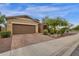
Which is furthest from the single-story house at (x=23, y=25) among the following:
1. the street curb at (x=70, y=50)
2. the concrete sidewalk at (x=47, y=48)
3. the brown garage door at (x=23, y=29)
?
the street curb at (x=70, y=50)

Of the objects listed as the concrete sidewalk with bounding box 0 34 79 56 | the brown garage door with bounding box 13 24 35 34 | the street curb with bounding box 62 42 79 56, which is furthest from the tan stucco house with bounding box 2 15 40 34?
the street curb with bounding box 62 42 79 56

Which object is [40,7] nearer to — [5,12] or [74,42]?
[5,12]

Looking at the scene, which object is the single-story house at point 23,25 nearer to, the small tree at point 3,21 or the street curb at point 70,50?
the small tree at point 3,21

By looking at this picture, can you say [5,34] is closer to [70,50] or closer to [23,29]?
[23,29]

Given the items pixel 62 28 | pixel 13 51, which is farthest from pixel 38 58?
pixel 62 28

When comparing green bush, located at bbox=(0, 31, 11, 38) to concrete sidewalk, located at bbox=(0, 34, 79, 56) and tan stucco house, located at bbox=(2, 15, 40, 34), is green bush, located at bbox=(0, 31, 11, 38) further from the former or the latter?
concrete sidewalk, located at bbox=(0, 34, 79, 56)

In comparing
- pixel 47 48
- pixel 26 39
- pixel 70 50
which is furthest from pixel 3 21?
pixel 70 50
